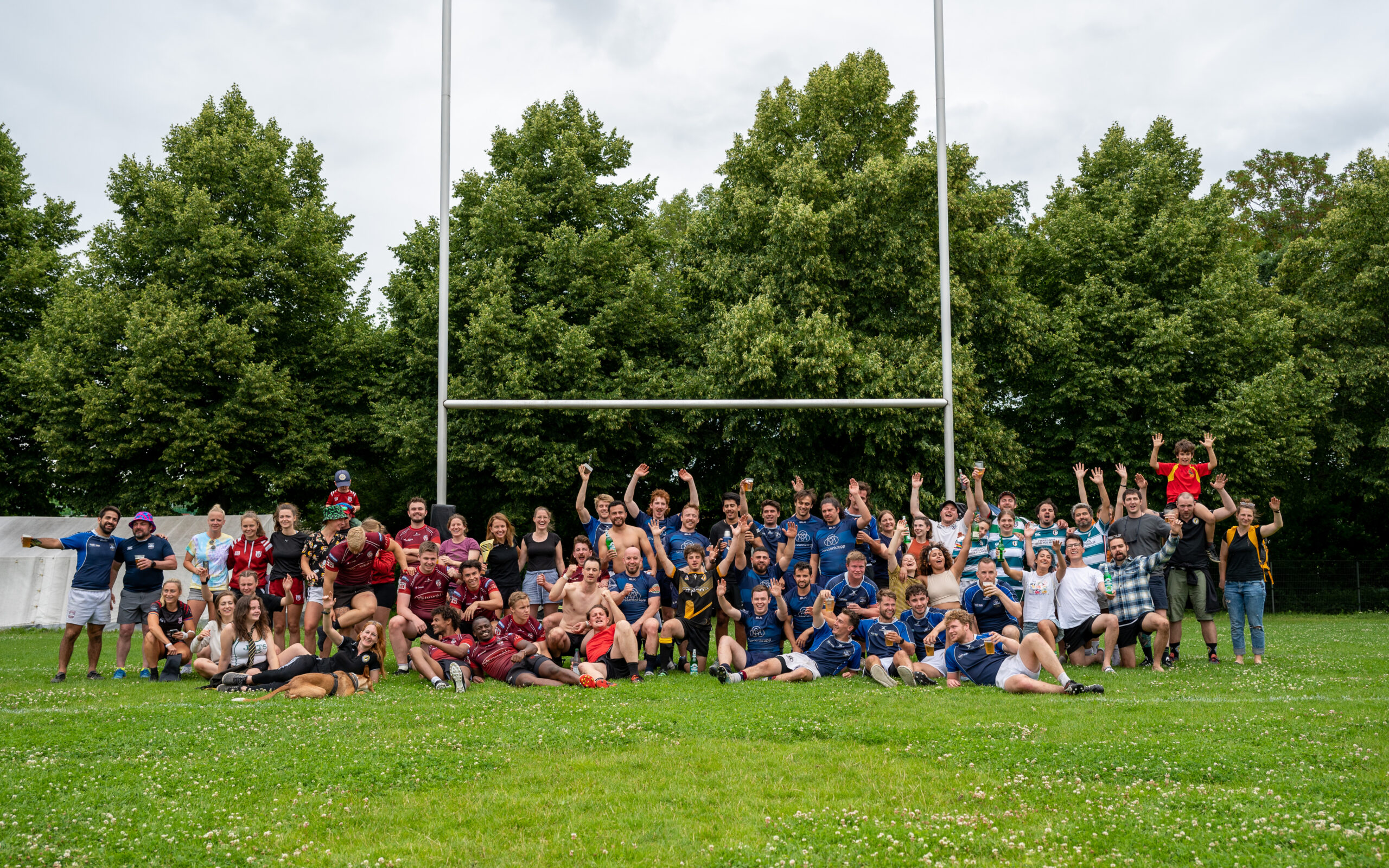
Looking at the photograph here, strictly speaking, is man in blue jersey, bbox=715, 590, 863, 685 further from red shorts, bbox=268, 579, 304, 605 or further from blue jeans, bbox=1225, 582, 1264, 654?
red shorts, bbox=268, 579, 304, 605

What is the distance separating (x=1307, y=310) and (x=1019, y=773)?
25227mm

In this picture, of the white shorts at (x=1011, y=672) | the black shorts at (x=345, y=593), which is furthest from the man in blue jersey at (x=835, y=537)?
the black shorts at (x=345, y=593)

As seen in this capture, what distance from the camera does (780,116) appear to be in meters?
22.8

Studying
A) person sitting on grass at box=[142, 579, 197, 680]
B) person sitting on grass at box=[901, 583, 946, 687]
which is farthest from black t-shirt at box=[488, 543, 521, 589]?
person sitting on grass at box=[901, 583, 946, 687]

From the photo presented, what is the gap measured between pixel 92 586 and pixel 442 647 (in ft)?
12.2

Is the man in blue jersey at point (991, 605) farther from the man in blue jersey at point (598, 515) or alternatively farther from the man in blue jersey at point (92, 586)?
the man in blue jersey at point (92, 586)

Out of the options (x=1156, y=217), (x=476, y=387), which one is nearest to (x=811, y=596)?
(x=476, y=387)

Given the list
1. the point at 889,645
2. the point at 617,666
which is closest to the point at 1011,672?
the point at 889,645

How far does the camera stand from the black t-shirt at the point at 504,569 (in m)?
10.4

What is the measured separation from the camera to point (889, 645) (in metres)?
9.08

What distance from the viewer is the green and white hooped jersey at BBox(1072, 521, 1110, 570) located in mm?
9961

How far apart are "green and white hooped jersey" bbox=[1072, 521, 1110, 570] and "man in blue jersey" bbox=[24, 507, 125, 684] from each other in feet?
31.5

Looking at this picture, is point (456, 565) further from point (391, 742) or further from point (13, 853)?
point (13, 853)

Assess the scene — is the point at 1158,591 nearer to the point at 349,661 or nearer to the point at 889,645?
the point at 889,645
